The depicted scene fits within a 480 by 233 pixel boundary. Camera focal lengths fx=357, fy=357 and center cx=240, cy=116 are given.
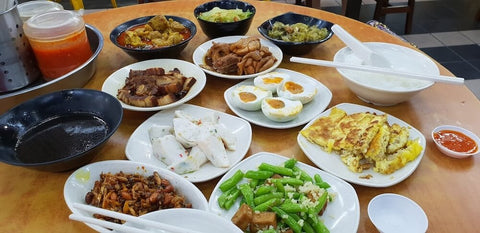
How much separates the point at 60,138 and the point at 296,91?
117 centimetres

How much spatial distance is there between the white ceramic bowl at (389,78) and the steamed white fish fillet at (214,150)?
31.1 inches

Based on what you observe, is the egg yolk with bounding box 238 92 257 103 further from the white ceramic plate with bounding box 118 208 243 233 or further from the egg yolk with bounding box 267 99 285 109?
the white ceramic plate with bounding box 118 208 243 233

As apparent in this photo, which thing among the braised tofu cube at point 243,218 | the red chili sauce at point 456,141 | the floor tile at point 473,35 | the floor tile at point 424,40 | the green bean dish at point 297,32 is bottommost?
the floor tile at point 473,35

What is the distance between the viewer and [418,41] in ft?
15.8

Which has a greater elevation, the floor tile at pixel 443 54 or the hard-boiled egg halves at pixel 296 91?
the hard-boiled egg halves at pixel 296 91

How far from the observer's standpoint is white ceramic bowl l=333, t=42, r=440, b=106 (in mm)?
1784

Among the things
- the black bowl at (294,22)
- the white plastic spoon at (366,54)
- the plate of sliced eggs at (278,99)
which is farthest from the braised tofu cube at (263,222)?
the black bowl at (294,22)

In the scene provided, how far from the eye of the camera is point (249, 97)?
1.88 metres

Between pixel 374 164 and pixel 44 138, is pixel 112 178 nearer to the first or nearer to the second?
pixel 44 138

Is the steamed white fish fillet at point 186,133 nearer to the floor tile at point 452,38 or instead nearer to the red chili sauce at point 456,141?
the red chili sauce at point 456,141

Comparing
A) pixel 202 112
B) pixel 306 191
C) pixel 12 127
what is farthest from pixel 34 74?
pixel 306 191

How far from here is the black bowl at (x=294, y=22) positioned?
227 centimetres

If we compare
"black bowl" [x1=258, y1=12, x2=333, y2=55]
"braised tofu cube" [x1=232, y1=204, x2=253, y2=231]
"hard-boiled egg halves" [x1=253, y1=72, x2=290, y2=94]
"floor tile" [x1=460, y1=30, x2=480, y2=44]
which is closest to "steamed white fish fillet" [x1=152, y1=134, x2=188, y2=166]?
"braised tofu cube" [x1=232, y1=204, x2=253, y2=231]

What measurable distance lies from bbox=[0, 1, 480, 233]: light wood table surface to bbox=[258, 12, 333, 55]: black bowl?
87 millimetres
